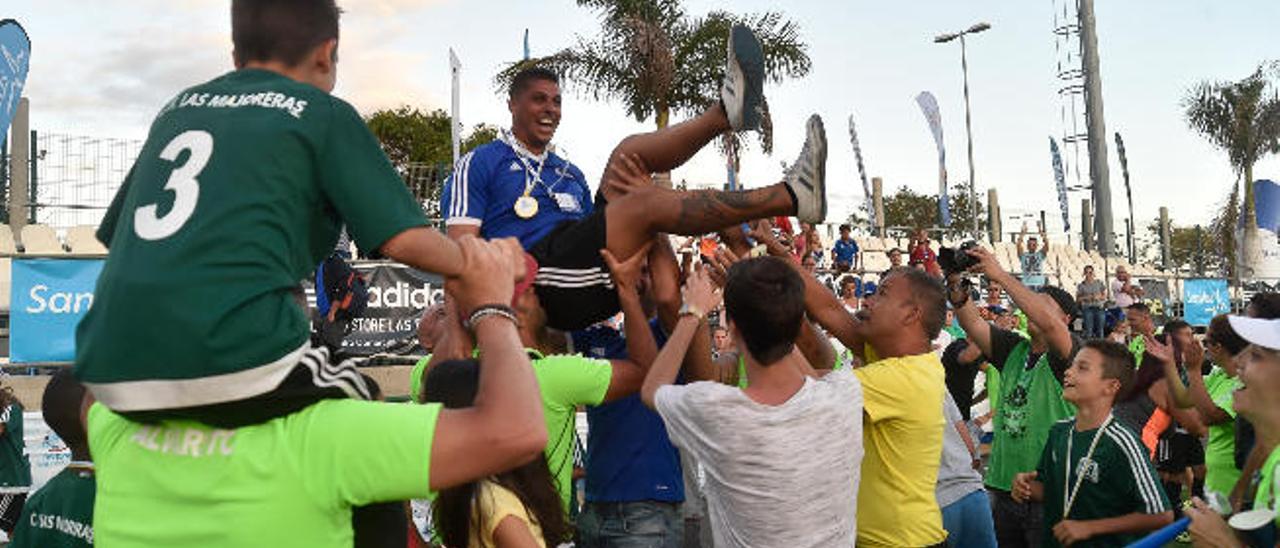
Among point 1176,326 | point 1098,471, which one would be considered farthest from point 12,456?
point 1176,326

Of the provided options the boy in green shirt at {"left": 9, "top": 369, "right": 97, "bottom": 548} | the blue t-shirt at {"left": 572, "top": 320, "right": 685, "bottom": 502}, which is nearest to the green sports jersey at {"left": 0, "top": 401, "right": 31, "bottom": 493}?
the boy in green shirt at {"left": 9, "top": 369, "right": 97, "bottom": 548}

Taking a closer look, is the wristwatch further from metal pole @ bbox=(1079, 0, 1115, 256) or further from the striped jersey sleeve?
metal pole @ bbox=(1079, 0, 1115, 256)

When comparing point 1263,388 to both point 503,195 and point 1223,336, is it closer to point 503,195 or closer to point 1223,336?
point 1223,336

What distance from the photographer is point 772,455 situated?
3658 millimetres

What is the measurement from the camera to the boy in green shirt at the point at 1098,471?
4.94 m

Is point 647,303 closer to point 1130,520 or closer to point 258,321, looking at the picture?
point 1130,520

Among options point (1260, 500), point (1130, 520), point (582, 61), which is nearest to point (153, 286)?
point (1260, 500)

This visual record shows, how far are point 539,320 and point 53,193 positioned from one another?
11476 mm

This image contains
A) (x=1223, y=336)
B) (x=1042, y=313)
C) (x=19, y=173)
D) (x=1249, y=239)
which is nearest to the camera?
(x=1042, y=313)

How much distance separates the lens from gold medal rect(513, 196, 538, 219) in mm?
5094

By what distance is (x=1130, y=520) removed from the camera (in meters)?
4.92

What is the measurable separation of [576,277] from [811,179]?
971 mm

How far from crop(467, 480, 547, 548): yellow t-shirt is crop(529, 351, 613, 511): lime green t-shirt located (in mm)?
556

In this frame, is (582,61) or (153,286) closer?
(153,286)
